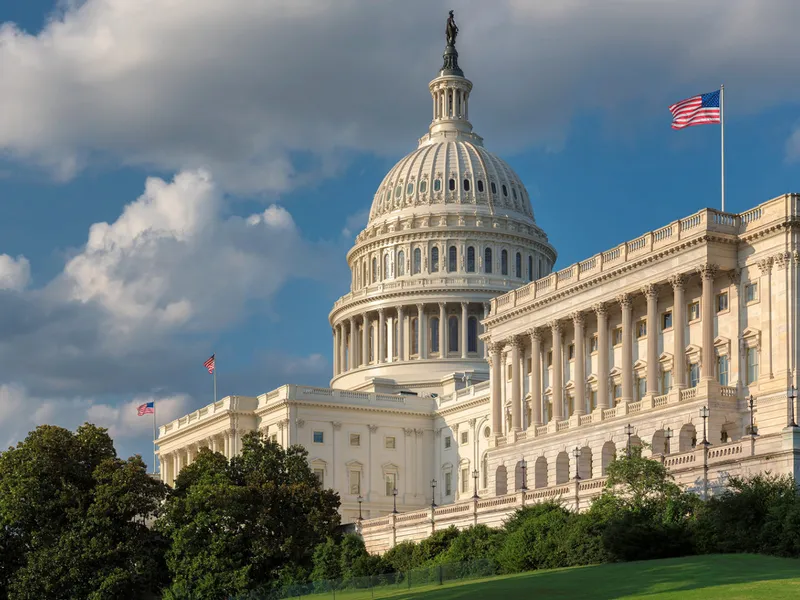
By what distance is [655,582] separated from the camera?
59.0 meters

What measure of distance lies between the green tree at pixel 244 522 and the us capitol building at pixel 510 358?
400 inches

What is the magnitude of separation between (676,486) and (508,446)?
1440 inches

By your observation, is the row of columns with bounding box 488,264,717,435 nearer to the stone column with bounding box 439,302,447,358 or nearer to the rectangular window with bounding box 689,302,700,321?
the rectangular window with bounding box 689,302,700,321

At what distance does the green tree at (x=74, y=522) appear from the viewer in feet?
283

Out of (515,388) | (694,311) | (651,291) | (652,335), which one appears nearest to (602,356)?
(652,335)

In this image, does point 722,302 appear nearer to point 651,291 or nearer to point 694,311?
point 694,311

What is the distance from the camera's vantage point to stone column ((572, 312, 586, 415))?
10562cm

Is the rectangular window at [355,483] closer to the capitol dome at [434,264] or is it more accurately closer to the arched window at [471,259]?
the capitol dome at [434,264]

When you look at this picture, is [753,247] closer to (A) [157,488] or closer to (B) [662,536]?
(B) [662,536]

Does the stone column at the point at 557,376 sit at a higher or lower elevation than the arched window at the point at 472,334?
lower

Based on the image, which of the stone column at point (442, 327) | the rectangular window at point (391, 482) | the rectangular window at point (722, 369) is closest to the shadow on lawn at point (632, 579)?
the rectangular window at point (722, 369)

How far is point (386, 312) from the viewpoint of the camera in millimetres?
170250

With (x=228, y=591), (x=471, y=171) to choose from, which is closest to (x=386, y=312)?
(x=471, y=171)

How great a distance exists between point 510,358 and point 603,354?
14.4 m
